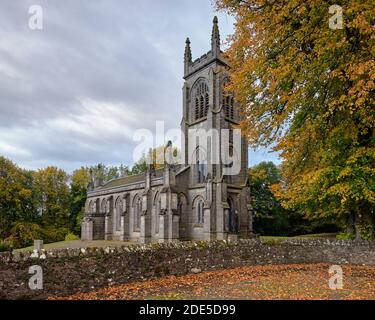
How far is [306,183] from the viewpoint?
1230 centimetres

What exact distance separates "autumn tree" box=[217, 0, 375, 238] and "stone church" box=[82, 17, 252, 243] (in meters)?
14.5

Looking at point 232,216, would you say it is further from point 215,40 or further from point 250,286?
point 250,286

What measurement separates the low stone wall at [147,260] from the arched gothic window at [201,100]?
21.0m

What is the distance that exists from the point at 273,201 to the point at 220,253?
30706mm

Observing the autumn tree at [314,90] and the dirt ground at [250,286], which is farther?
the autumn tree at [314,90]

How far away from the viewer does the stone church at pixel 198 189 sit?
93.4 ft

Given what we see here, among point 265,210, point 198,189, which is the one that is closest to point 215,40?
point 198,189

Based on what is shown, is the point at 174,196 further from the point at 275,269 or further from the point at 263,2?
the point at 263,2

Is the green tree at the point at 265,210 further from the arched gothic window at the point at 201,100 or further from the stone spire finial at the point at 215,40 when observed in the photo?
the stone spire finial at the point at 215,40

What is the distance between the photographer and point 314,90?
12.4 m

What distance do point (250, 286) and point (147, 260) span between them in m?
3.70

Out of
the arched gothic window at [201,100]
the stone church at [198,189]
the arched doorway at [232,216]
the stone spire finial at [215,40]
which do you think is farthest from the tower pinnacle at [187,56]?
the arched doorway at [232,216]
